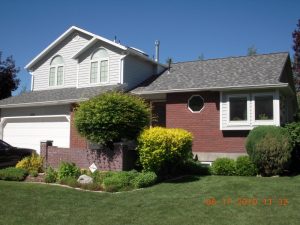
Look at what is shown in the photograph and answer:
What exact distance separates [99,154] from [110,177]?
2.10m

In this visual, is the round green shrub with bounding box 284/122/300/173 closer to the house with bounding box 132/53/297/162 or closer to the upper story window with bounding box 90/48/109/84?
the house with bounding box 132/53/297/162

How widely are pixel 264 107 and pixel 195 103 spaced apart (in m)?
3.27

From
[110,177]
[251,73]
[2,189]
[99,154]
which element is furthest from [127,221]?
[251,73]

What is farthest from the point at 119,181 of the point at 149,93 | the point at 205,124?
the point at 149,93

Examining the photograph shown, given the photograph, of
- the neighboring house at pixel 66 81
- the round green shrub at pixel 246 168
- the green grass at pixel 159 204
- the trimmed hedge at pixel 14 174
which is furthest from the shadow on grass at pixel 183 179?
the neighboring house at pixel 66 81

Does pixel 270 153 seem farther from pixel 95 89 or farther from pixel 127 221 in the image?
pixel 95 89

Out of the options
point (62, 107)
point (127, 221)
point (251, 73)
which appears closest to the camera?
point (127, 221)

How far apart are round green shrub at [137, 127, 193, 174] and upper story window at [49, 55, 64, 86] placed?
36.5ft

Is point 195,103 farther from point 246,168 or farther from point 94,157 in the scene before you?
point 94,157

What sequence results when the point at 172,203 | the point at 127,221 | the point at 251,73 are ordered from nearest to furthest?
1. the point at 127,221
2. the point at 172,203
3. the point at 251,73

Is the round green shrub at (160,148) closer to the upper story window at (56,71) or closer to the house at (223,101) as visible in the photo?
the house at (223,101)

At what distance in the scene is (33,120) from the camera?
70.2ft

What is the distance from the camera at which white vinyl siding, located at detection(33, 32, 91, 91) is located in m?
21.9
